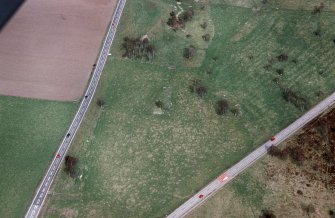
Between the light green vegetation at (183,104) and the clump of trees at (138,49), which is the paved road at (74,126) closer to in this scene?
the light green vegetation at (183,104)

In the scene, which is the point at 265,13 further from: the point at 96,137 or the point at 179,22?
the point at 96,137

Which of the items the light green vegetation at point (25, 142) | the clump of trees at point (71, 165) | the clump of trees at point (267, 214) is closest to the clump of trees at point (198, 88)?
the light green vegetation at point (25, 142)

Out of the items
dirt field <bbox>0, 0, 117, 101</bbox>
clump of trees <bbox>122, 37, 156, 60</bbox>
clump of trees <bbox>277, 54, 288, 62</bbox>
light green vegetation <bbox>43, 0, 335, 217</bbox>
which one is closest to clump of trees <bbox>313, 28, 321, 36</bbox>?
light green vegetation <bbox>43, 0, 335, 217</bbox>

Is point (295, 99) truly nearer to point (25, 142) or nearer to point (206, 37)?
point (206, 37)

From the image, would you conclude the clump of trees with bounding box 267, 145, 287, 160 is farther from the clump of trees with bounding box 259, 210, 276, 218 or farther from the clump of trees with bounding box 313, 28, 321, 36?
the clump of trees with bounding box 313, 28, 321, 36

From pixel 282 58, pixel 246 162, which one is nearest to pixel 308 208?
pixel 246 162

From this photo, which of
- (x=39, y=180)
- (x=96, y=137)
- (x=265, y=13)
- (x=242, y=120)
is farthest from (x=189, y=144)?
(x=265, y=13)
